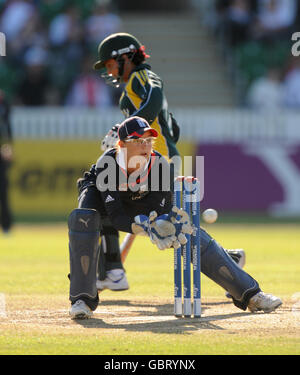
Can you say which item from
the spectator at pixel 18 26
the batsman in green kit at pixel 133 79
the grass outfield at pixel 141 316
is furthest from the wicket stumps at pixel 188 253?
the spectator at pixel 18 26

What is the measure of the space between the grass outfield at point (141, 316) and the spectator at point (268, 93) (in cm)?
912

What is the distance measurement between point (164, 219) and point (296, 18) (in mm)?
18730

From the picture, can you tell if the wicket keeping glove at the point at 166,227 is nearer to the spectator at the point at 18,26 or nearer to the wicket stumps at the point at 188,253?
the wicket stumps at the point at 188,253

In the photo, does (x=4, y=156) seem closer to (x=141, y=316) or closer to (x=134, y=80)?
(x=134, y=80)

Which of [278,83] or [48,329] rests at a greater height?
[278,83]

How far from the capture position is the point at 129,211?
758 cm

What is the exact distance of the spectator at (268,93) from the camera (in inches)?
856

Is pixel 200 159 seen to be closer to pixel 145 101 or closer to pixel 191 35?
pixel 191 35

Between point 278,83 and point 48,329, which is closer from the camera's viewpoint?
point 48,329

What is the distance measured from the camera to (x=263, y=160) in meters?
20.2

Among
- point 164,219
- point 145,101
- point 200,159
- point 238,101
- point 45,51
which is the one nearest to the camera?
point 164,219
